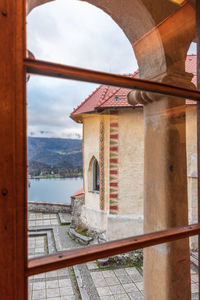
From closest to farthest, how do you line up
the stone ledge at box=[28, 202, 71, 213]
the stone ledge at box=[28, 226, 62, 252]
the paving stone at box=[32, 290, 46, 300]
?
the paving stone at box=[32, 290, 46, 300], the stone ledge at box=[28, 226, 62, 252], the stone ledge at box=[28, 202, 71, 213]

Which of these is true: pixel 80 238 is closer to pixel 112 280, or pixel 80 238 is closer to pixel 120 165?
pixel 112 280

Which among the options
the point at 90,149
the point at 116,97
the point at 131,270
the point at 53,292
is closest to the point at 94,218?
the point at 131,270

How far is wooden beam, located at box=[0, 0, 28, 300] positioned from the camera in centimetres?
58

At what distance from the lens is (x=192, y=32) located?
4.85 ft

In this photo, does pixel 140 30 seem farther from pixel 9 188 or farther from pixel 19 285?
pixel 19 285

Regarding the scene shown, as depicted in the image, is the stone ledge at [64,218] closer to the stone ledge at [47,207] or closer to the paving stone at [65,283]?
the stone ledge at [47,207]

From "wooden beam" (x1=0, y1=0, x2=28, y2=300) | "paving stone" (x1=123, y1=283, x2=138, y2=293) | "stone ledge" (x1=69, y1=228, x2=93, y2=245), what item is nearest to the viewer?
"wooden beam" (x1=0, y1=0, x2=28, y2=300)

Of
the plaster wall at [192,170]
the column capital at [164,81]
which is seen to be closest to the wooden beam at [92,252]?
the column capital at [164,81]

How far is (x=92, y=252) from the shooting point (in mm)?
690

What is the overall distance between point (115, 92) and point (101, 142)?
148 cm

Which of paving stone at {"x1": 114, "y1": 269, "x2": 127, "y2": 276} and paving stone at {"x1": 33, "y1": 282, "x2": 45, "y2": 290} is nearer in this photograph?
paving stone at {"x1": 33, "y1": 282, "x2": 45, "y2": 290}

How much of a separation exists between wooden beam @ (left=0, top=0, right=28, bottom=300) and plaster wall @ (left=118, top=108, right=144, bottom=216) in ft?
17.9

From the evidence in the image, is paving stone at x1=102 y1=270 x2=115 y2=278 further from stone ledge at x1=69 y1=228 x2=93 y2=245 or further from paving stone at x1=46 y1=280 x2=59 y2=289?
stone ledge at x1=69 y1=228 x2=93 y2=245

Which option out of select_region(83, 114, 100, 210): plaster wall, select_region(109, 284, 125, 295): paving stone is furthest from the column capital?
select_region(83, 114, 100, 210): plaster wall
